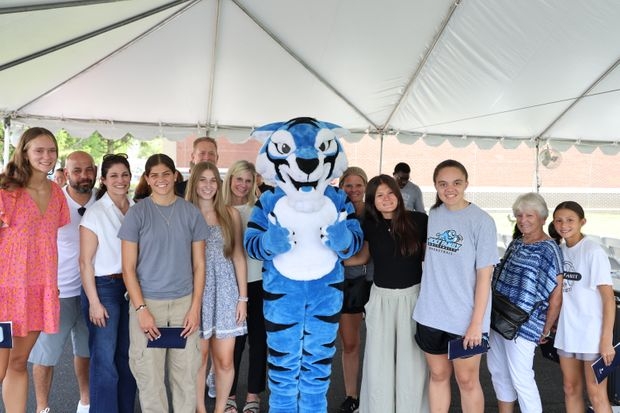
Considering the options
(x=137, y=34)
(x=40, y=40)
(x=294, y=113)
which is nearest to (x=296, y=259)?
(x=40, y=40)

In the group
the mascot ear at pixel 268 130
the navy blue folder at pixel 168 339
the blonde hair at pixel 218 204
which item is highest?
the mascot ear at pixel 268 130

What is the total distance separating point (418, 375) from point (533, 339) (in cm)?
66

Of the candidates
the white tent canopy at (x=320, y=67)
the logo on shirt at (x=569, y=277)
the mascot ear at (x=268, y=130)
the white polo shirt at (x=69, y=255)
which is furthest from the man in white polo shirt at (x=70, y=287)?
the logo on shirt at (x=569, y=277)

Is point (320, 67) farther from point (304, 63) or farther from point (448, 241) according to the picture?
point (448, 241)

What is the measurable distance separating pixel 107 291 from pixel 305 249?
110 cm

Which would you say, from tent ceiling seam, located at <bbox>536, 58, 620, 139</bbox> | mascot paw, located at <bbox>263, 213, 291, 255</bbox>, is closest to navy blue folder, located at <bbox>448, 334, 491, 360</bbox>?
mascot paw, located at <bbox>263, 213, 291, 255</bbox>

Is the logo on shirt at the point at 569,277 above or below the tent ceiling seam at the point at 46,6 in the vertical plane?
below

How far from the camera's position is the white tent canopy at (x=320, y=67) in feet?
12.5

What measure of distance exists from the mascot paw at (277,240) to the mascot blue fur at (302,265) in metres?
0.03

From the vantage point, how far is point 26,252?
2258mm

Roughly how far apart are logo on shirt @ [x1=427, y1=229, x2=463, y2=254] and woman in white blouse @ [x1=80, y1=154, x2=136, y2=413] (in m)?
1.70

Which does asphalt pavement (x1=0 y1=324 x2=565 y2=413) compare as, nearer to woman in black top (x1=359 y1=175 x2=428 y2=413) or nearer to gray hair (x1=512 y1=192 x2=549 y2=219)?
woman in black top (x1=359 y1=175 x2=428 y2=413)

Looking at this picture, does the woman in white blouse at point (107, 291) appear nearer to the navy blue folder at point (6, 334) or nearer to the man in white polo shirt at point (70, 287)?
the man in white polo shirt at point (70, 287)

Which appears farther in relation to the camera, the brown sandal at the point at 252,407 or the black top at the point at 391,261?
the brown sandal at the point at 252,407
